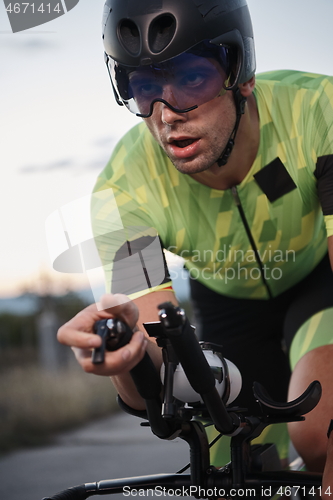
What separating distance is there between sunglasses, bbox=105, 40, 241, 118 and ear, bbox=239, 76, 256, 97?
100mm

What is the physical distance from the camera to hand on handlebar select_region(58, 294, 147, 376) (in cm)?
81

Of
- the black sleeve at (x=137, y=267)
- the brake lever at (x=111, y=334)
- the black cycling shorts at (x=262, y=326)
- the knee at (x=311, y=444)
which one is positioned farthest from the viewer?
the black cycling shorts at (x=262, y=326)

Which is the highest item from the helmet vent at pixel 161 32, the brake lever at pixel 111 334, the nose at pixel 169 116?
the helmet vent at pixel 161 32

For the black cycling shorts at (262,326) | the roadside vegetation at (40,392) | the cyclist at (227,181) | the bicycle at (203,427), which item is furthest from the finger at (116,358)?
the roadside vegetation at (40,392)

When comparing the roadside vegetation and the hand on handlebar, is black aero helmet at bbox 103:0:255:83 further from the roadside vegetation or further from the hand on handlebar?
the roadside vegetation

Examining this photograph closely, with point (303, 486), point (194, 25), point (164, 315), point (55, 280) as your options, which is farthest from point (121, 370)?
point (194, 25)

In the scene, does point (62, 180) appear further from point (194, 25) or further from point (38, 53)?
point (194, 25)

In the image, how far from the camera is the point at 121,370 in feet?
2.81

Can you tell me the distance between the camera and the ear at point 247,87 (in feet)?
5.26

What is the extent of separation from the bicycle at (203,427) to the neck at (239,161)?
1.92 feet

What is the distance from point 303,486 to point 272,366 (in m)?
0.84

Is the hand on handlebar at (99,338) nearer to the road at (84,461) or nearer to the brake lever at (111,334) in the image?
the brake lever at (111,334)

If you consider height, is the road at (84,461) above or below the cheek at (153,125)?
below

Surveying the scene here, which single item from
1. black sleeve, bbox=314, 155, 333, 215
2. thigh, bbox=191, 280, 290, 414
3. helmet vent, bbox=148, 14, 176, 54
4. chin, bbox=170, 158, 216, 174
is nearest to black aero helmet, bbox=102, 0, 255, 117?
helmet vent, bbox=148, 14, 176, 54
